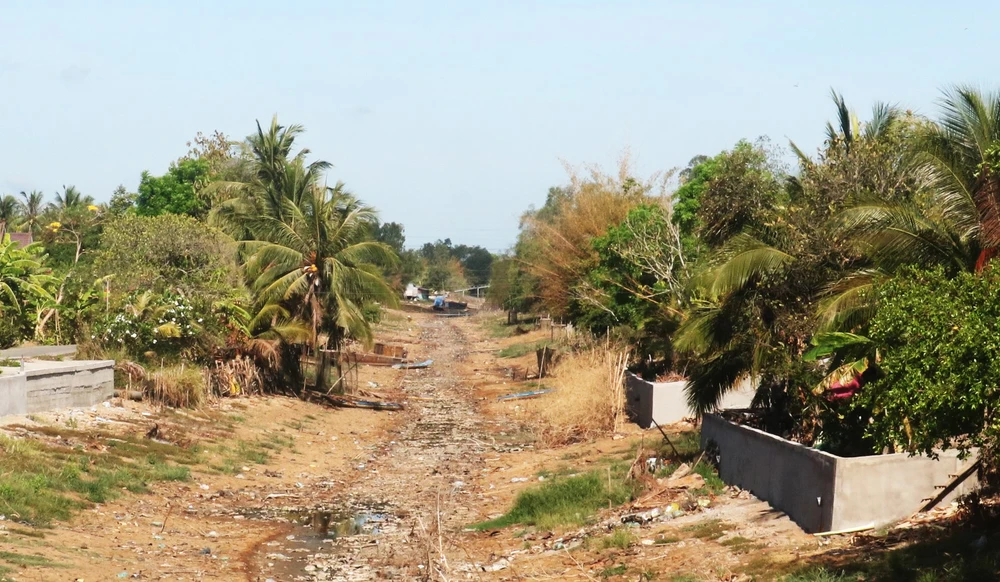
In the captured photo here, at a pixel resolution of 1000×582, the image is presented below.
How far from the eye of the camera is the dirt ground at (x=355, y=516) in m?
13.3

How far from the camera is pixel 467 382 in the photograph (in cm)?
4594

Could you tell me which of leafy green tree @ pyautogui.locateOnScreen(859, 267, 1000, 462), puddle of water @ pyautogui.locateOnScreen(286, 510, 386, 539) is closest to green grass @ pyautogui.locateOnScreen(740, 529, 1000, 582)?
leafy green tree @ pyautogui.locateOnScreen(859, 267, 1000, 462)

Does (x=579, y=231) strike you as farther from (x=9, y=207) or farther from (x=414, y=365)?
(x=9, y=207)

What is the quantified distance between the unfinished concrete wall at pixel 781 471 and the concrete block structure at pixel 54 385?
12377 millimetres

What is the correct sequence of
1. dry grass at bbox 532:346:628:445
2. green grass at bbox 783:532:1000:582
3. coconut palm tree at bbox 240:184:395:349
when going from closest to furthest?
green grass at bbox 783:532:1000:582 → dry grass at bbox 532:346:628:445 → coconut palm tree at bbox 240:184:395:349

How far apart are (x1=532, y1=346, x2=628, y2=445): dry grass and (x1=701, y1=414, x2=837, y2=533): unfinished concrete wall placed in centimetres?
777

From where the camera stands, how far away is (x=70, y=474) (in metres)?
16.9

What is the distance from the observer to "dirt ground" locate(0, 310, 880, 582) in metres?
13.3

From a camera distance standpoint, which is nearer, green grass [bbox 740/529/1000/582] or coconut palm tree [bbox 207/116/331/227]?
green grass [bbox 740/529/1000/582]

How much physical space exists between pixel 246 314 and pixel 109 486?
14136 mm

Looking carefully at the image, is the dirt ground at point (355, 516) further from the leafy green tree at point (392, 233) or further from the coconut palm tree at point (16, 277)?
the leafy green tree at point (392, 233)

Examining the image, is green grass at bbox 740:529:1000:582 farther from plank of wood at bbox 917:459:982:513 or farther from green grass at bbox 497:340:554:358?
green grass at bbox 497:340:554:358

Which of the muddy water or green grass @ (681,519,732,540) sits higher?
green grass @ (681,519,732,540)

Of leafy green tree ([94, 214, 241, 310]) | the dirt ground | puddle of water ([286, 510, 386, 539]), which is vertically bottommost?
puddle of water ([286, 510, 386, 539])
